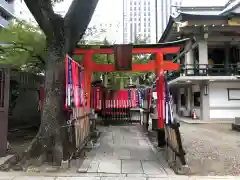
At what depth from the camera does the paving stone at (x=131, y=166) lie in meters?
6.20

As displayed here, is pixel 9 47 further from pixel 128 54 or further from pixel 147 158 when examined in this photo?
pixel 147 158

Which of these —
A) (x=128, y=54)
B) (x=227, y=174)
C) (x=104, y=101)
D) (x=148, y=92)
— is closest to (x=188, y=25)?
(x=148, y=92)

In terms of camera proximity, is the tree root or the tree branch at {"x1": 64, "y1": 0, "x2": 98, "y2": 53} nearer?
the tree root

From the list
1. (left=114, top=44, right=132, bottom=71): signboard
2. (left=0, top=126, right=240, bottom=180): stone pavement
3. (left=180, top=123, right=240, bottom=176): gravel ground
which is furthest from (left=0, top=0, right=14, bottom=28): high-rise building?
(left=180, top=123, right=240, bottom=176): gravel ground

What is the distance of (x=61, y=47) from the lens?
23.5 feet

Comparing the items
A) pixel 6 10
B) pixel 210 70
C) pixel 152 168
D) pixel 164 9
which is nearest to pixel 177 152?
pixel 152 168

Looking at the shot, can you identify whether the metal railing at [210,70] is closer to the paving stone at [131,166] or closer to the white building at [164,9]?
the white building at [164,9]

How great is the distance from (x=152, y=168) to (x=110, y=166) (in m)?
1.07

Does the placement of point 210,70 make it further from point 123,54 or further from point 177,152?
point 177,152

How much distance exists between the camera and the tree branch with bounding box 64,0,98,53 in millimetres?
7133

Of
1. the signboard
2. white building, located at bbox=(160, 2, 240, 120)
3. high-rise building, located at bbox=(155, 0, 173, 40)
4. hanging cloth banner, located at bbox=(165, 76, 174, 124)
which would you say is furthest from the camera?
high-rise building, located at bbox=(155, 0, 173, 40)

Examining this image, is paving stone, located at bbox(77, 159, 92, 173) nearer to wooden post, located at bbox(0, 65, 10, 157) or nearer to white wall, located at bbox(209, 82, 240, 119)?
wooden post, located at bbox(0, 65, 10, 157)

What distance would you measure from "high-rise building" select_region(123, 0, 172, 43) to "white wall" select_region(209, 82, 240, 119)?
871cm

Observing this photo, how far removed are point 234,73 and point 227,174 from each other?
1554 centimetres
